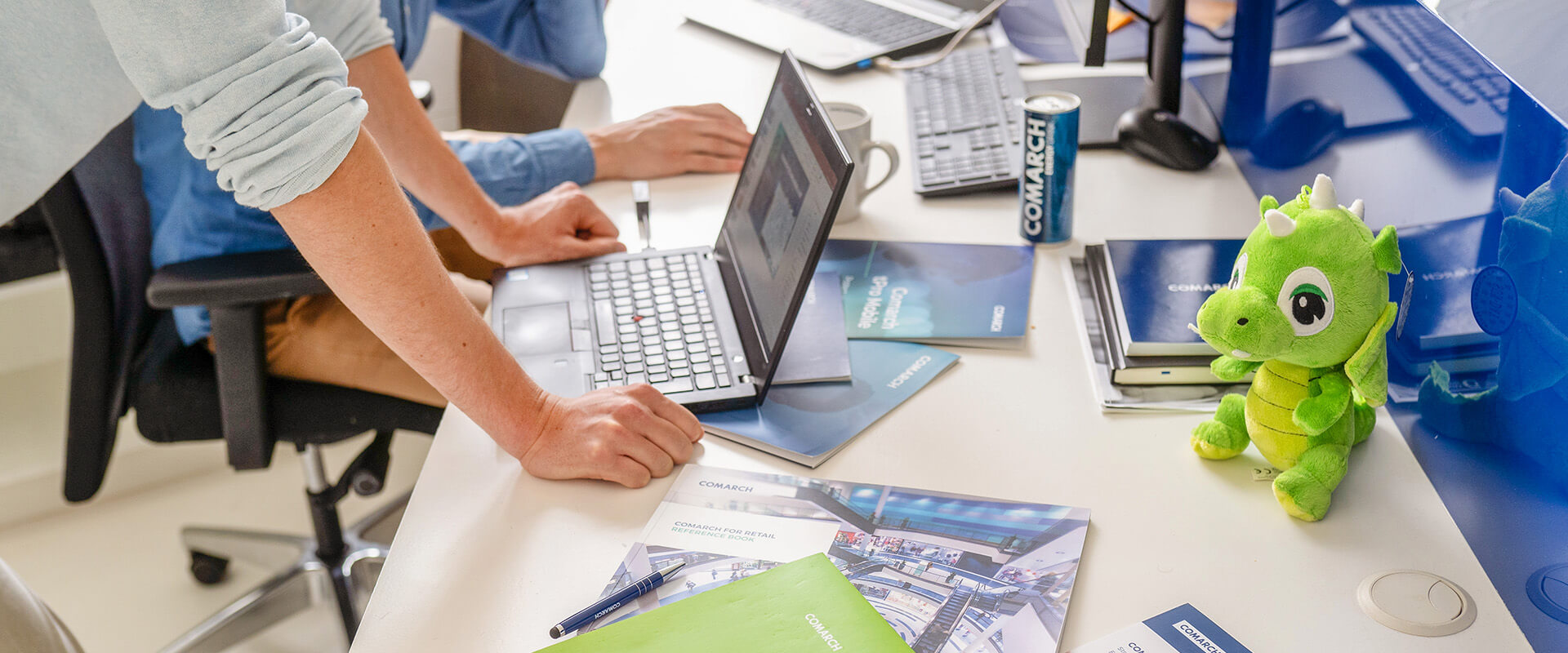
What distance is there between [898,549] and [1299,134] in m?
0.66

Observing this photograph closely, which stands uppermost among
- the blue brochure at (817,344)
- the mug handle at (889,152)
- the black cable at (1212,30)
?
the black cable at (1212,30)

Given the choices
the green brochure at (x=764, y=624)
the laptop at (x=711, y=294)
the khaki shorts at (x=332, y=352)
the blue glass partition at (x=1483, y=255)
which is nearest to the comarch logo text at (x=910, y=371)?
the laptop at (x=711, y=294)

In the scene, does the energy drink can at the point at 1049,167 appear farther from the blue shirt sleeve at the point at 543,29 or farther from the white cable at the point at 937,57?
the blue shirt sleeve at the point at 543,29

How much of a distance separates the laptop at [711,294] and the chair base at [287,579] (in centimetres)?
67

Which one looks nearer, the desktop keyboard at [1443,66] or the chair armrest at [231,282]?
the desktop keyboard at [1443,66]

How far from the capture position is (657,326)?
1.01 m

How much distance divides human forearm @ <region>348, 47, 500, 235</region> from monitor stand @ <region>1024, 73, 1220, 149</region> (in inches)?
28.3

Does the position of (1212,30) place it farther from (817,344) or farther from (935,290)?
(817,344)

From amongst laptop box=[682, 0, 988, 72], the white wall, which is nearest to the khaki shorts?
laptop box=[682, 0, 988, 72]

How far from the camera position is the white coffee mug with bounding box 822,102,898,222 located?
3.78 feet

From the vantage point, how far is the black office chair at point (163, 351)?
3.73 ft

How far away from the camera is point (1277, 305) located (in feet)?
2.29

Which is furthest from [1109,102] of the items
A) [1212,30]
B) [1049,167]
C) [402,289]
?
[402,289]

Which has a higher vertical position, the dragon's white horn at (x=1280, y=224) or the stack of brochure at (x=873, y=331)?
the dragon's white horn at (x=1280, y=224)
